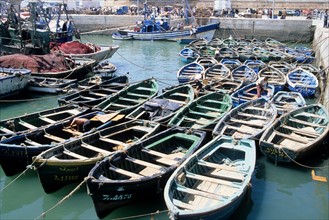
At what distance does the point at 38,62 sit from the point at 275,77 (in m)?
17.4

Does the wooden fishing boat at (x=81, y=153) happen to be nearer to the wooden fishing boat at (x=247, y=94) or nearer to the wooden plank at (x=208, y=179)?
the wooden plank at (x=208, y=179)

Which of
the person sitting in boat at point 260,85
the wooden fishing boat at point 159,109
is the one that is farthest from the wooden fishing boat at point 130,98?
the person sitting in boat at point 260,85

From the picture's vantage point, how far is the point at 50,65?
24.8 meters

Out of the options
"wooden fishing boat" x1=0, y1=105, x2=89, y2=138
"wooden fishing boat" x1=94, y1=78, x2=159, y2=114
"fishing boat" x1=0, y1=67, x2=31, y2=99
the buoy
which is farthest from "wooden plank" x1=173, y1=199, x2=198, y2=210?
"fishing boat" x1=0, y1=67, x2=31, y2=99

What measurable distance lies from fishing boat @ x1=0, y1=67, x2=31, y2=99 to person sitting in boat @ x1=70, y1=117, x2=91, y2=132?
8.93 meters

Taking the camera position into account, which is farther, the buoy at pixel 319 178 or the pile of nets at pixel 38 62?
the pile of nets at pixel 38 62

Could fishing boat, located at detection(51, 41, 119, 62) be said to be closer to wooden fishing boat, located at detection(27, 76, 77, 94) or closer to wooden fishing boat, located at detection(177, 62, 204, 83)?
wooden fishing boat, located at detection(27, 76, 77, 94)

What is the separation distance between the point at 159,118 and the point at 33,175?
5.75 metres

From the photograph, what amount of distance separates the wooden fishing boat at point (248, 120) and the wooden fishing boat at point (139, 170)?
163 cm

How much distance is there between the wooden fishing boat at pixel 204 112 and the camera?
14.5 metres

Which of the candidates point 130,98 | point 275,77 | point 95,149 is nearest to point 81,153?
point 95,149

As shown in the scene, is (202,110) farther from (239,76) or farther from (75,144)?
(239,76)

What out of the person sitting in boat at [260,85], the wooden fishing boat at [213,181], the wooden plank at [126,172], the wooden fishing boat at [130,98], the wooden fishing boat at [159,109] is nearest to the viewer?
the wooden fishing boat at [213,181]

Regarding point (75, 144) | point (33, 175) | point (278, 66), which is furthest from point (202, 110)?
point (278, 66)
